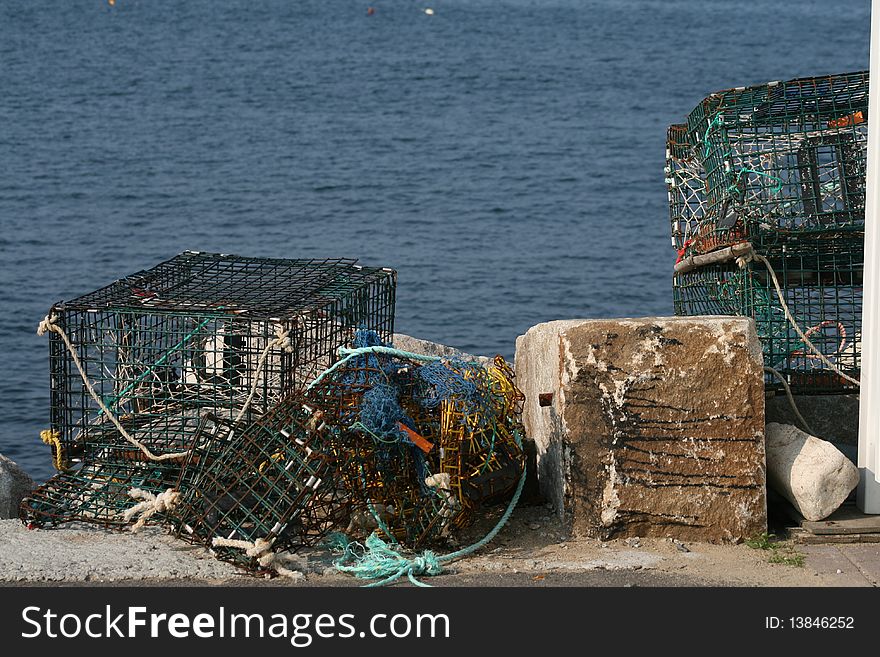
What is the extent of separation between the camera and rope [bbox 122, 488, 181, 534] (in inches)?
230

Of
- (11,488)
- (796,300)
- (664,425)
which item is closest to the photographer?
(664,425)

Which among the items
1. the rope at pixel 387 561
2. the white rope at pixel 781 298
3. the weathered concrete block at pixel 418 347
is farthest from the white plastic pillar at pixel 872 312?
the weathered concrete block at pixel 418 347

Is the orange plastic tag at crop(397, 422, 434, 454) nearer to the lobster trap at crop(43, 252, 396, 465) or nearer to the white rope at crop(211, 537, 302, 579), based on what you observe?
the white rope at crop(211, 537, 302, 579)

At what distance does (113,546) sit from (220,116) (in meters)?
27.1

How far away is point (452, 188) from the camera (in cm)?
2477

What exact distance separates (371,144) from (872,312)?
76.1 feet

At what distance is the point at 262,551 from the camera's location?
5434 mm

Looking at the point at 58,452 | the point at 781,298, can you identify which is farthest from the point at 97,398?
the point at 781,298

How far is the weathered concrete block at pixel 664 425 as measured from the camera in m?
5.89

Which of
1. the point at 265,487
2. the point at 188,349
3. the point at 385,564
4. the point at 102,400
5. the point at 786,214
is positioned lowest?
the point at 385,564

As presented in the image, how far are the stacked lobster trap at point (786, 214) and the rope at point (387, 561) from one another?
2.25 metres

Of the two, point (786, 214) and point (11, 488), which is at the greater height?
point (786, 214)

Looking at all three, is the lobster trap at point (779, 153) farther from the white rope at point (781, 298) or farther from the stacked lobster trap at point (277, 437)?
the stacked lobster trap at point (277, 437)

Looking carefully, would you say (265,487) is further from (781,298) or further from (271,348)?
(781,298)
